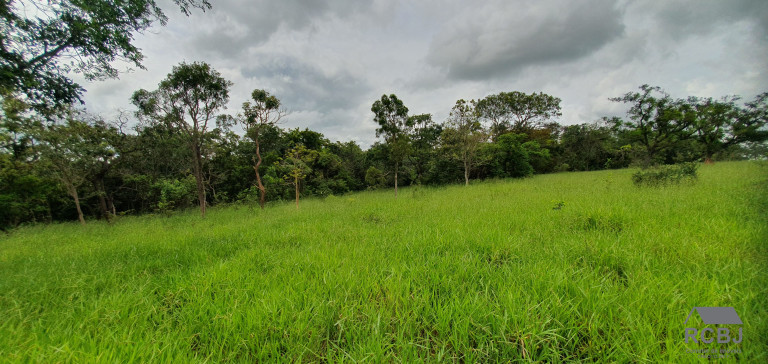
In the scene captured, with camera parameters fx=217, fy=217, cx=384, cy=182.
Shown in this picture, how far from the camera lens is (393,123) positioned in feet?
52.3

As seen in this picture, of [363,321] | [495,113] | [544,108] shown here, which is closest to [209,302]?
[363,321]

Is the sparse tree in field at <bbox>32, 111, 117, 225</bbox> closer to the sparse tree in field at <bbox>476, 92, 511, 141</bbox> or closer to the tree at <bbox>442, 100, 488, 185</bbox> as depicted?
the tree at <bbox>442, 100, 488, 185</bbox>

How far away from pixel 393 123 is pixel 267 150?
595 inches

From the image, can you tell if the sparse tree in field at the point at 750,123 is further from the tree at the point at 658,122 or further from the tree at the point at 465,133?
the tree at the point at 465,133

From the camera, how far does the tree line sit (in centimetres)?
999

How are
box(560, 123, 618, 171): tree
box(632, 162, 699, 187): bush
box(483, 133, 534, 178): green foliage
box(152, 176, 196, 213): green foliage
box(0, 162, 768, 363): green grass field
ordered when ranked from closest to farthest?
box(0, 162, 768, 363): green grass field
box(632, 162, 699, 187): bush
box(152, 176, 196, 213): green foliage
box(483, 133, 534, 178): green foliage
box(560, 123, 618, 171): tree

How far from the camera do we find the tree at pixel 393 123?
49.4ft

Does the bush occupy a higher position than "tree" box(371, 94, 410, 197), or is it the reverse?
"tree" box(371, 94, 410, 197)

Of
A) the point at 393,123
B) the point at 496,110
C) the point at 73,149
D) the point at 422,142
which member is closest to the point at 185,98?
the point at 73,149

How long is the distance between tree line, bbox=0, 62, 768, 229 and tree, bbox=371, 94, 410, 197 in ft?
0.25

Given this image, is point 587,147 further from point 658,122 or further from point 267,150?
point 267,150

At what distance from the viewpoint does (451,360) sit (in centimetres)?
149

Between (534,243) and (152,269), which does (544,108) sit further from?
(152,269)

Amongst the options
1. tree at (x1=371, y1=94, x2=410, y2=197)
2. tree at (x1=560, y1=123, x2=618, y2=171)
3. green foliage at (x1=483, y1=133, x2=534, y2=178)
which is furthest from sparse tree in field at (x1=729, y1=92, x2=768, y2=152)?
tree at (x1=371, y1=94, x2=410, y2=197)
